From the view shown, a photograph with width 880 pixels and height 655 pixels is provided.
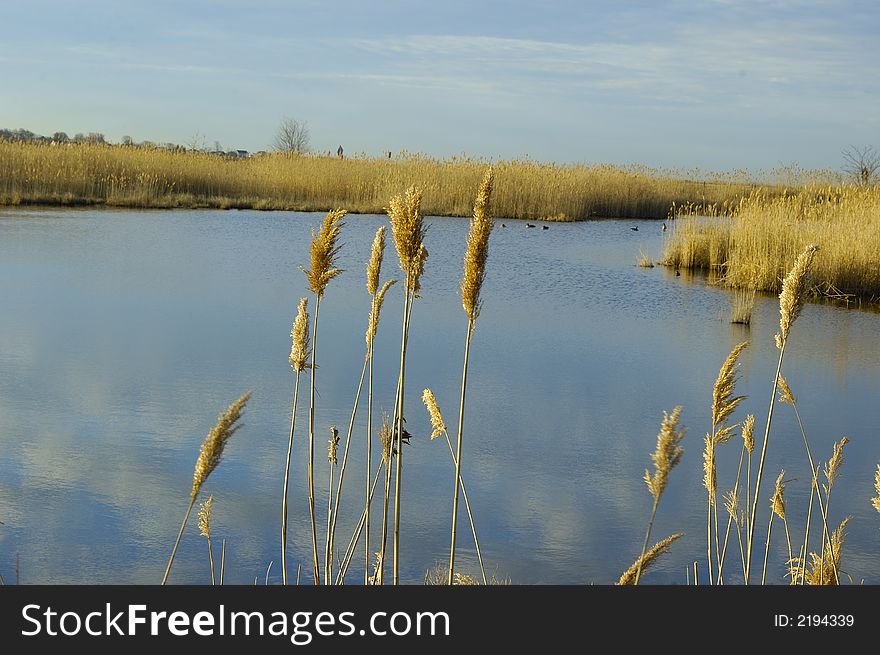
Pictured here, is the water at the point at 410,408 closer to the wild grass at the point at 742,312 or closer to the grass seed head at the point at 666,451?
the wild grass at the point at 742,312

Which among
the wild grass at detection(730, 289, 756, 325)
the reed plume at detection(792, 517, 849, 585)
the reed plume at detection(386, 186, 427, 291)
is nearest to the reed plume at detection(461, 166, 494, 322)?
the reed plume at detection(386, 186, 427, 291)

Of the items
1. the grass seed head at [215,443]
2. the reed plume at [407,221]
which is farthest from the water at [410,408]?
the grass seed head at [215,443]

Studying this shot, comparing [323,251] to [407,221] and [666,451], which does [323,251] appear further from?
[666,451]

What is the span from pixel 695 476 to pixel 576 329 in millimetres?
3370

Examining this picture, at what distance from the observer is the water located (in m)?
3.20

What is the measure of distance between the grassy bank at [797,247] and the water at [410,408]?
55 cm

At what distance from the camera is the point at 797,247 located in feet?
31.6

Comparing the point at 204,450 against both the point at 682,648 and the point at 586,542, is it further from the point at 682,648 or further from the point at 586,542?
the point at 586,542

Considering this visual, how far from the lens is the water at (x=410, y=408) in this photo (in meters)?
3.20

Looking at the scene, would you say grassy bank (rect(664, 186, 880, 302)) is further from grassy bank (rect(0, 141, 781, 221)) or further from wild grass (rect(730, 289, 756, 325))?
grassy bank (rect(0, 141, 781, 221))

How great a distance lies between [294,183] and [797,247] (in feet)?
36.9

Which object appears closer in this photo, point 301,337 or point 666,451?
point 666,451

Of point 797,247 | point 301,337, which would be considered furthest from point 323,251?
point 797,247

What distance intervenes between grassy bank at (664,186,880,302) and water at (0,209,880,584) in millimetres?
546
